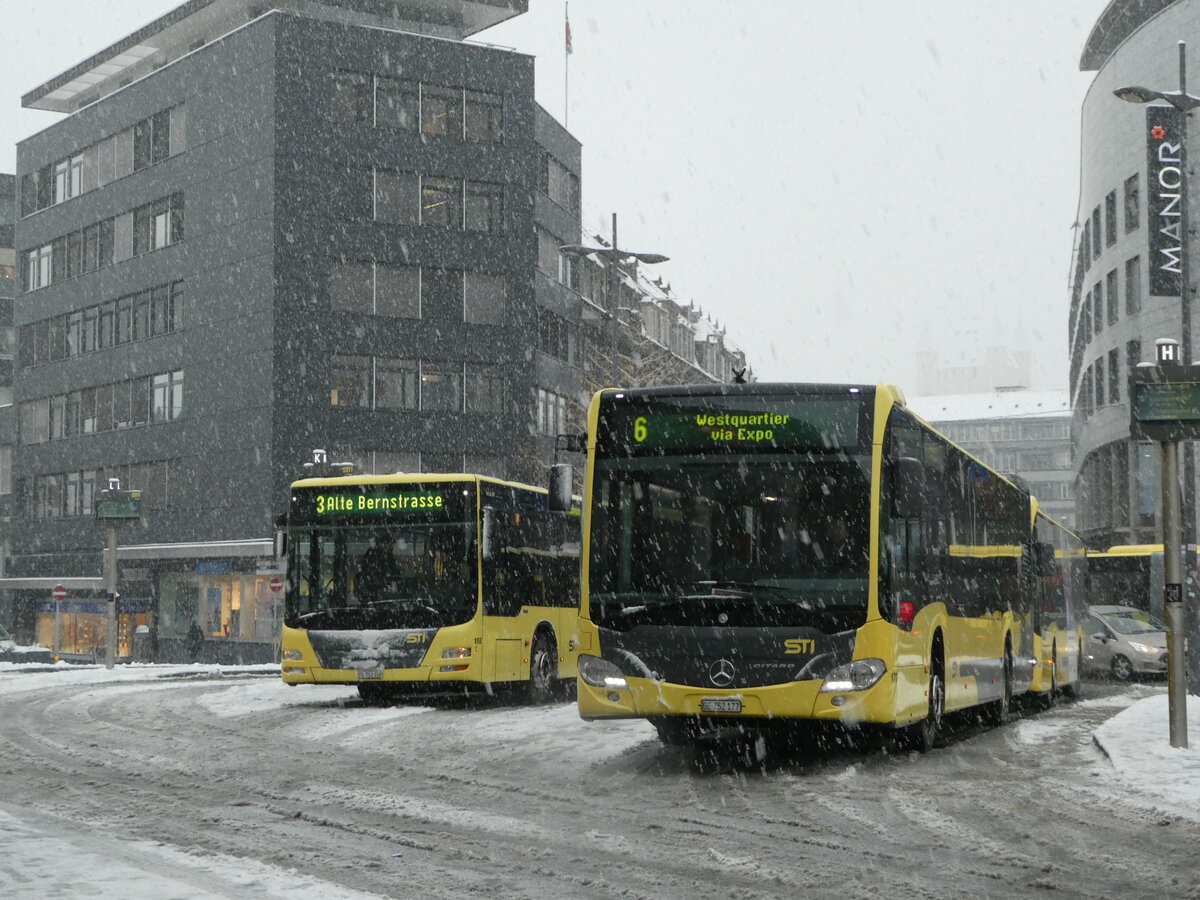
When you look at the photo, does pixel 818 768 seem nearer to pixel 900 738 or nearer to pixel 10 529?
pixel 900 738

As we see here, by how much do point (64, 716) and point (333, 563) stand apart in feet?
11.5

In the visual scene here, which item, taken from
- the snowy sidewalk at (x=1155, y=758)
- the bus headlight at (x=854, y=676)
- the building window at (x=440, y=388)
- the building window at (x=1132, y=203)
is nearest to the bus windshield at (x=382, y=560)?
the snowy sidewalk at (x=1155, y=758)

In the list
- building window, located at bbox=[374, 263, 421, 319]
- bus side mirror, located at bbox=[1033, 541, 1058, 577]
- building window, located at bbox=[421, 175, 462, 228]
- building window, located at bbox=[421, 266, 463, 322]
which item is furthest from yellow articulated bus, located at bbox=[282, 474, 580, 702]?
building window, located at bbox=[421, 175, 462, 228]

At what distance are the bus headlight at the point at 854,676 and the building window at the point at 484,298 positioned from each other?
40516 millimetres

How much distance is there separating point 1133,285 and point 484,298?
70.9 ft

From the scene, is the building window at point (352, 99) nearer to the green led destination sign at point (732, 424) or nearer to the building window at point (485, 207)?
the building window at point (485, 207)

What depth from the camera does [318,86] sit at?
50.2 m

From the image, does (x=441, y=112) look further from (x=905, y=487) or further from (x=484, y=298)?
(x=905, y=487)

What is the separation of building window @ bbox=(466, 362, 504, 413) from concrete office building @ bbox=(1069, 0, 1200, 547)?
2015cm

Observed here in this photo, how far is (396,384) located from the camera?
168 ft

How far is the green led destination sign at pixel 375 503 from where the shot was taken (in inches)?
784

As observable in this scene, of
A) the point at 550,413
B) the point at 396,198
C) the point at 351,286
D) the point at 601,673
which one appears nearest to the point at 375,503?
the point at 601,673

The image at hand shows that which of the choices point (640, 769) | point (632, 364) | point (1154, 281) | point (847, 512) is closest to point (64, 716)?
point (640, 769)

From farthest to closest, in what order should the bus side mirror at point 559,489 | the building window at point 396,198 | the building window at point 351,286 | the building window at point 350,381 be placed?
the building window at point 396,198 → the building window at point 351,286 → the building window at point 350,381 → the bus side mirror at point 559,489
